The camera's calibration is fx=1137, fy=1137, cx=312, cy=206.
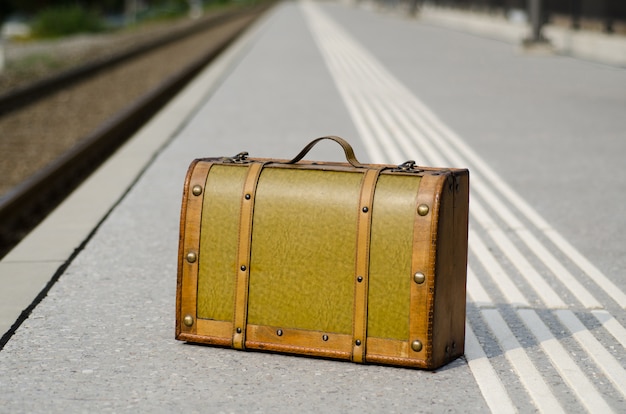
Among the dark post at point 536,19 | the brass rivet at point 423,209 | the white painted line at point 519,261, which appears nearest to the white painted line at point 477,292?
the white painted line at point 519,261

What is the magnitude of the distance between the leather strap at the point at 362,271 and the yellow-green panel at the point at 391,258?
0.06 feet

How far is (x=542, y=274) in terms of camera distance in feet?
20.7

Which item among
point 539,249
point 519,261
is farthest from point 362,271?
point 539,249

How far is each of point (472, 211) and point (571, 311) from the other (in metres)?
2.85

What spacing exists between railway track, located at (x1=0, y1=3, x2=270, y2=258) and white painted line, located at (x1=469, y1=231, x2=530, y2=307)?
3.47 meters

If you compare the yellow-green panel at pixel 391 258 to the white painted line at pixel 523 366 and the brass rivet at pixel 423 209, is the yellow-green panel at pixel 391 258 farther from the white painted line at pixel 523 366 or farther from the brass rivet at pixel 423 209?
the white painted line at pixel 523 366

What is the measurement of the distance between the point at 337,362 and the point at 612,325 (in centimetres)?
143

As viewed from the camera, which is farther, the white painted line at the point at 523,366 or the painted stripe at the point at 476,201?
the painted stripe at the point at 476,201

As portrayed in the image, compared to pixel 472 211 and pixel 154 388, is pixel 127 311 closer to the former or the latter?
pixel 154 388

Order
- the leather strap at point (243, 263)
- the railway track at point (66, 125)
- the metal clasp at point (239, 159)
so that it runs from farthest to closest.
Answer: the railway track at point (66, 125) → the metal clasp at point (239, 159) → the leather strap at point (243, 263)

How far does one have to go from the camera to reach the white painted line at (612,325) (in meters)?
5.05

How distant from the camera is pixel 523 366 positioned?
4.59 meters

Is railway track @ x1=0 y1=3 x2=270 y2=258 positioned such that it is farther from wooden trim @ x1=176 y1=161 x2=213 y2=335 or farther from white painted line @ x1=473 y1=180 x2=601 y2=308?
wooden trim @ x1=176 y1=161 x2=213 y2=335

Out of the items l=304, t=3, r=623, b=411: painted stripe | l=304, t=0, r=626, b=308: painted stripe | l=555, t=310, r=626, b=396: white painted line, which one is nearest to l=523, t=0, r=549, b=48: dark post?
l=304, t=3, r=623, b=411: painted stripe
